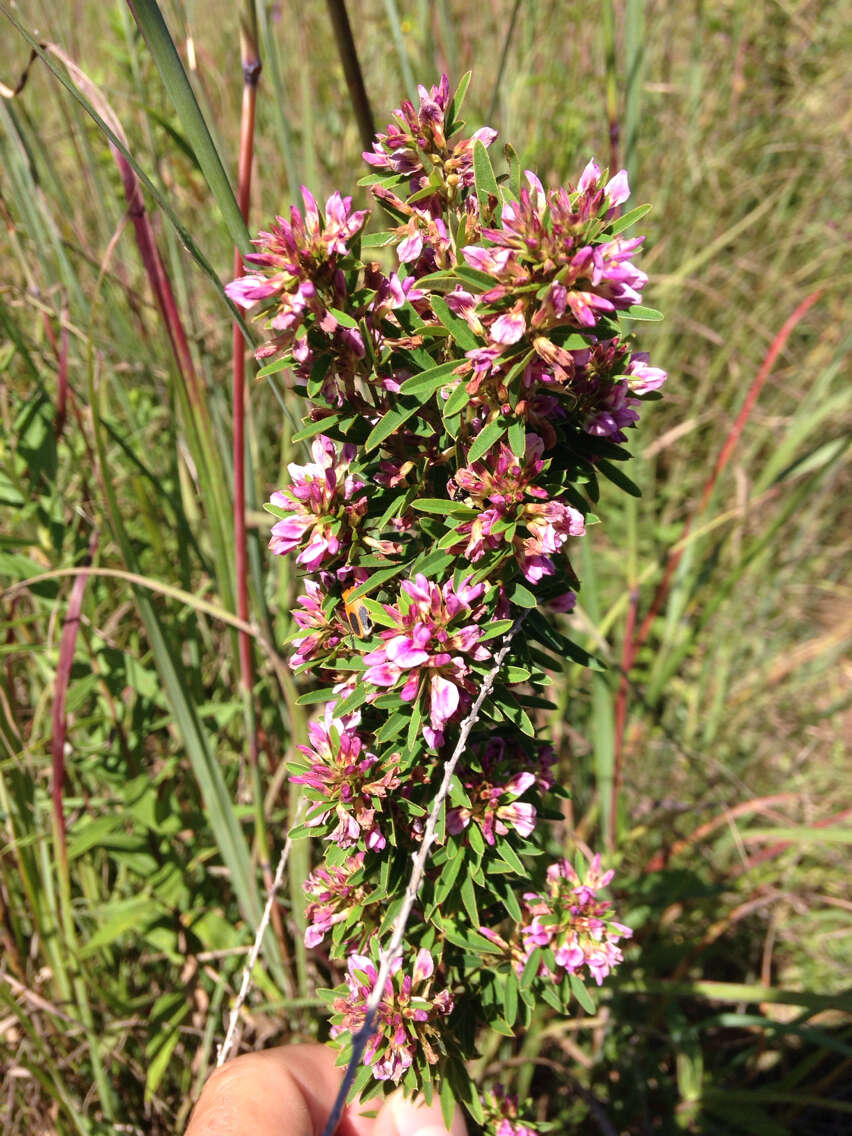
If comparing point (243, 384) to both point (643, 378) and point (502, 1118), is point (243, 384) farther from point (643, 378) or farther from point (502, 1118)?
point (502, 1118)

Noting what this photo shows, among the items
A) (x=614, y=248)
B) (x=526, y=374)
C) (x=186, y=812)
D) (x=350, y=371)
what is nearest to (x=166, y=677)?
(x=186, y=812)

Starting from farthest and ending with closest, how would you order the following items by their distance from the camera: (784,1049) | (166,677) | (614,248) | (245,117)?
(784,1049)
(166,677)
(245,117)
(614,248)

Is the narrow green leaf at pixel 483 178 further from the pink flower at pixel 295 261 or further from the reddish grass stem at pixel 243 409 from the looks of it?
the reddish grass stem at pixel 243 409

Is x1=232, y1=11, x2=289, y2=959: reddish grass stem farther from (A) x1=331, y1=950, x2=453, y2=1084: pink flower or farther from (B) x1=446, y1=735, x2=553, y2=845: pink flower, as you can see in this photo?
(B) x1=446, y1=735, x2=553, y2=845: pink flower

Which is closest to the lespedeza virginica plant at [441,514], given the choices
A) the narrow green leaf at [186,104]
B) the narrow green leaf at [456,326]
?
the narrow green leaf at [456,326]

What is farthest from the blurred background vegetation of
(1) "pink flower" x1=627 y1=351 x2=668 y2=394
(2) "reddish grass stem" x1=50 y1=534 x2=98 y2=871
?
(1) "pink flower" x1=627 y1=351 x2=668 y2=394

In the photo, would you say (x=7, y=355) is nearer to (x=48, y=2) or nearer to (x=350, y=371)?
(x=48, y=2)
